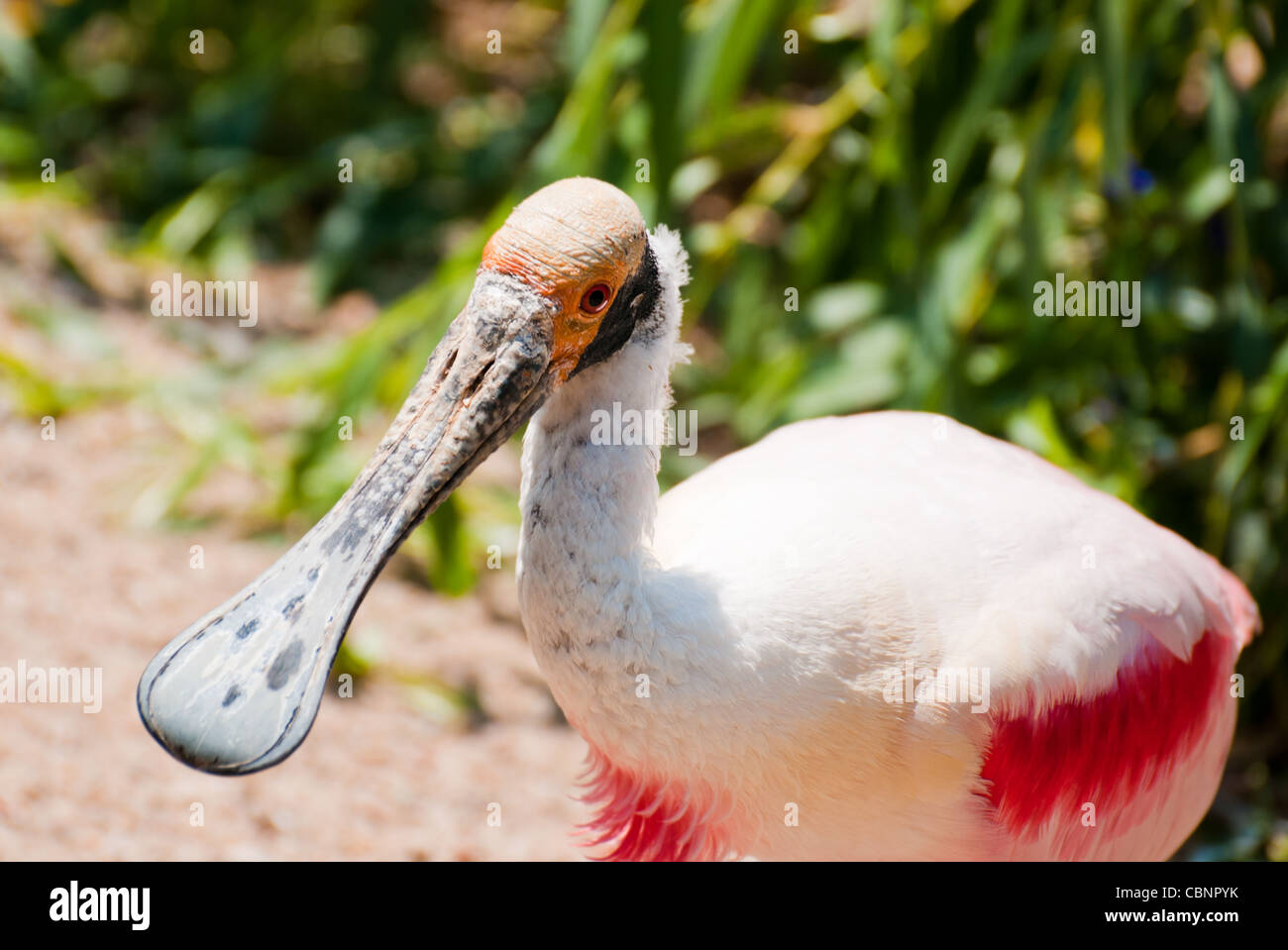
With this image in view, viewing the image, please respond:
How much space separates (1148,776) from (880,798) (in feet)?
2.96

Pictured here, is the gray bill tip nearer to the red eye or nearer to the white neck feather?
the white neck feather

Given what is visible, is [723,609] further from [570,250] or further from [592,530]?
[570,250]

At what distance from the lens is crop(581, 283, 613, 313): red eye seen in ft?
7.47

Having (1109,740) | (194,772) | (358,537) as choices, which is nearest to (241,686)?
(358,537)

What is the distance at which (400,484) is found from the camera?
2.21m

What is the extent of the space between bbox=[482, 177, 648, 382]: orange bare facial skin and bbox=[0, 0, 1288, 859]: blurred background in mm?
1754

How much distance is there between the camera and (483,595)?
4.65 metres

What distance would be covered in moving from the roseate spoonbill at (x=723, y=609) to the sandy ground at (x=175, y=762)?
3.43 ft

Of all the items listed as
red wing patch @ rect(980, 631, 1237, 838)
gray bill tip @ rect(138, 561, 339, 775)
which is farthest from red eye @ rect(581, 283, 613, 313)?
red wing patch @ rect(980, 631, 1237, 838)

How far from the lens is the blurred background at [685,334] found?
3832mm

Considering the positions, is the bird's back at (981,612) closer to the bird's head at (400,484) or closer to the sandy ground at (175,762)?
the bird's head at (400,484)

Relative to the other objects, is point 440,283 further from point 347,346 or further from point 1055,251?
point 1055,251

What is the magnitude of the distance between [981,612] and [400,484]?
1088 mm
